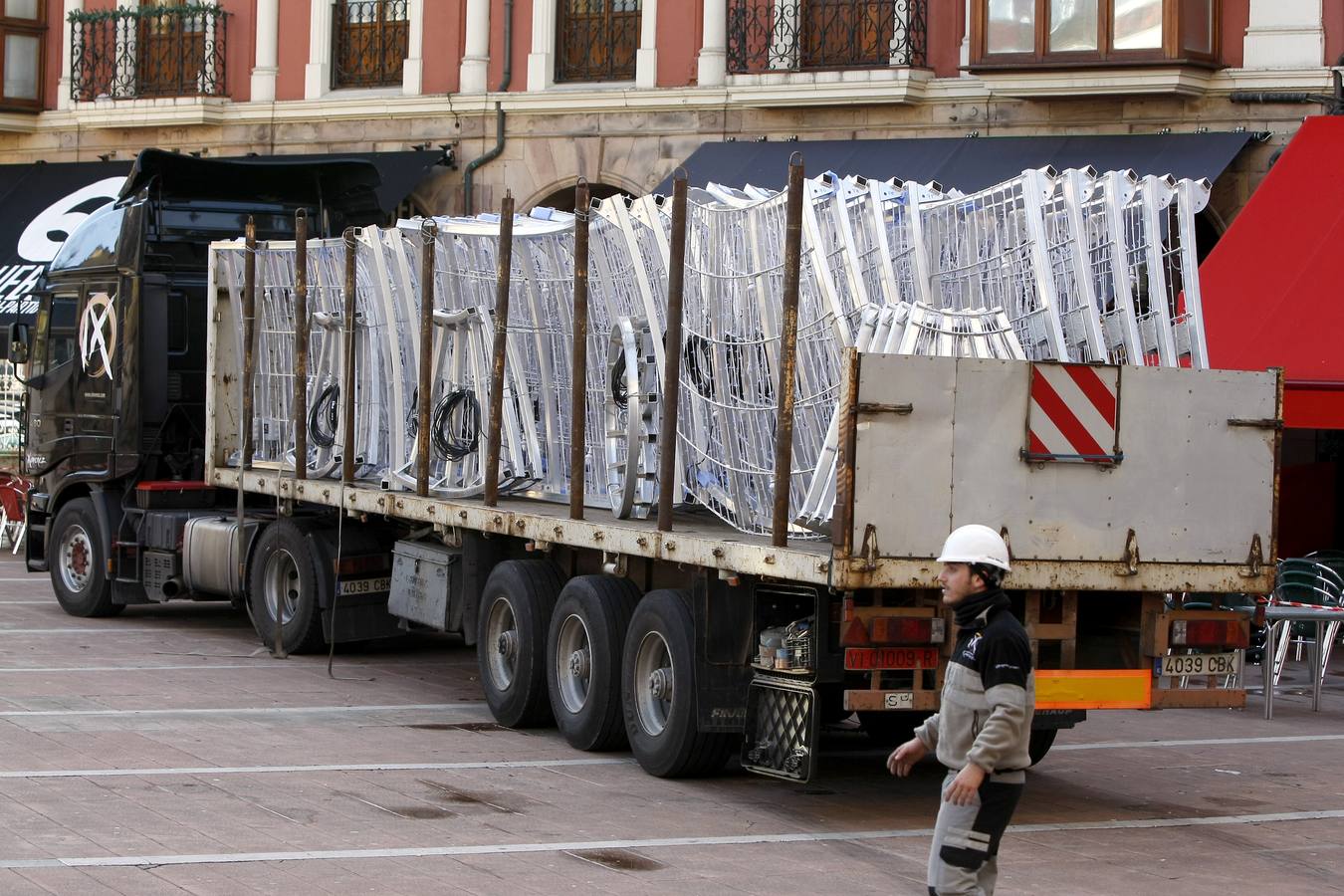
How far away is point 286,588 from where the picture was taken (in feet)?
53.0

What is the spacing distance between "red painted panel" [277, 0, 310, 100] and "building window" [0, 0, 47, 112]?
4654 millimetres

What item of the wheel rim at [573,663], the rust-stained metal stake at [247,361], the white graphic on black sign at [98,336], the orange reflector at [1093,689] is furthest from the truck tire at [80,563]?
the orange reflector at [1093,689]

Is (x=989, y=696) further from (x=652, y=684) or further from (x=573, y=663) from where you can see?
(x=573, y=663)

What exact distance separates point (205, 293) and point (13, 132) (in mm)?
15049

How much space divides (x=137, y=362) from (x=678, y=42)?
9.93 metres

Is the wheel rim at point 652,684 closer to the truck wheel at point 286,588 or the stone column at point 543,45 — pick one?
the truck wheel at point 286,588

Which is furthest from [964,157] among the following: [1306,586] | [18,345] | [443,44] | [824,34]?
[18,345]

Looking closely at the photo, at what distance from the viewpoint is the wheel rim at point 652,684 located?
36.1ft

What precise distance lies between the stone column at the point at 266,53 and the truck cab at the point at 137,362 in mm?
10659

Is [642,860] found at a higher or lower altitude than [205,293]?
lower

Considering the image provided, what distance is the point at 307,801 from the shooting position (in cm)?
1004

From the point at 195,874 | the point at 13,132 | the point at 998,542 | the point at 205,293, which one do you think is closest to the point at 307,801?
the point at 195,874

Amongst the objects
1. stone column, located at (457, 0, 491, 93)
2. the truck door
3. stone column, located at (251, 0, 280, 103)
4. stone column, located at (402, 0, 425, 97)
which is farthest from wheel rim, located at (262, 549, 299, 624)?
stone column, located at (251, 0, 280, 103)

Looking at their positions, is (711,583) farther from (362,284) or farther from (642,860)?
(362,284)
